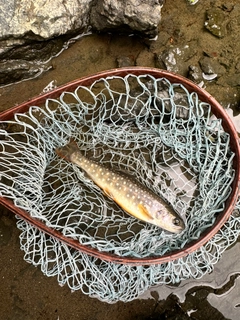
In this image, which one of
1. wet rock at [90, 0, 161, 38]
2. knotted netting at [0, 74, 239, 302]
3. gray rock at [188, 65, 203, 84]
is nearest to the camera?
knotted netting at [0, 74, 239, 302]

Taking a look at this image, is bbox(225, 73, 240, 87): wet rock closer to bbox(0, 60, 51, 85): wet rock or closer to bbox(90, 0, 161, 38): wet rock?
bbox(90, 0, 161, 38): wet rock

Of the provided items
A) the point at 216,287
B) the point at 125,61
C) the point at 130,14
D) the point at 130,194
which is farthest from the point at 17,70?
the point at 216,287

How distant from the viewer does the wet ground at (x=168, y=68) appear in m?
3.50

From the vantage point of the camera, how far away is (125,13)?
3.50 m

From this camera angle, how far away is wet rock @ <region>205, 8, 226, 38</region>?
3750mm

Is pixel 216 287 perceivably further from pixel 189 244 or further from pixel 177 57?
pixel 177 57

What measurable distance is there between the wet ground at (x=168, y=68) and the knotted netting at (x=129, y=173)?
15 cm

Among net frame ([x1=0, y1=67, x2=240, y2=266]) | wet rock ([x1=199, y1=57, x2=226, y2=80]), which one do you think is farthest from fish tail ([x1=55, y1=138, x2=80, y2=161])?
wet rock ([x1=199, y1=57, x2=226, y2=80])

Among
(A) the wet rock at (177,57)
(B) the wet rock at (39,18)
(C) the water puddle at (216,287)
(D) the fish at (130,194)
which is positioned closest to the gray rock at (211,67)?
(A) the wet rock at (177,57)

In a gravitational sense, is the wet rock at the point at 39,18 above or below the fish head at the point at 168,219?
above

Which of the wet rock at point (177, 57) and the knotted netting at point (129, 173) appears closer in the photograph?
the knotted netting at point (129, 173)

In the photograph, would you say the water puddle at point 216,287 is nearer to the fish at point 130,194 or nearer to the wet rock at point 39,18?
the fish at point 130,194

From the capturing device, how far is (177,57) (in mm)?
3754

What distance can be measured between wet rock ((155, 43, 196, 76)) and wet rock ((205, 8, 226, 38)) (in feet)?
0.77
